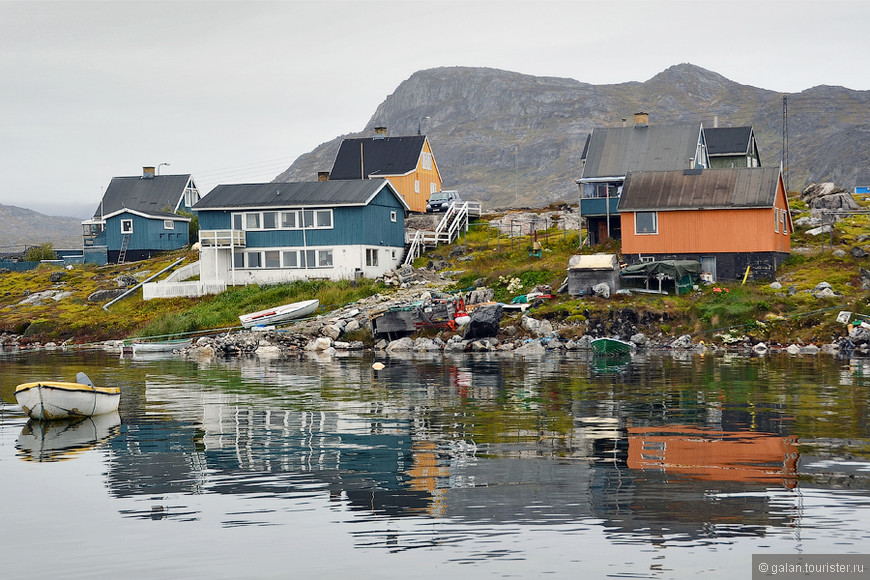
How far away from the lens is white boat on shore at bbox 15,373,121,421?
28.3 m

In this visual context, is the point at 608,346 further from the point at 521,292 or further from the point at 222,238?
the point at 222,238

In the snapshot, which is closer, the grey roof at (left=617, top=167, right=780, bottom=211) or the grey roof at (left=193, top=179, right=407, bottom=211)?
the grey roof at (left=617, top=167, right=780, bottom=211)

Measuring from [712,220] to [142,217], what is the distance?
53.3m

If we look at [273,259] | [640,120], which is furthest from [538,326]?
[640,120]

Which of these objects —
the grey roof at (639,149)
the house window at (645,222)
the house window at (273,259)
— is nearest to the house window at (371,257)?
the house window at (273,259)

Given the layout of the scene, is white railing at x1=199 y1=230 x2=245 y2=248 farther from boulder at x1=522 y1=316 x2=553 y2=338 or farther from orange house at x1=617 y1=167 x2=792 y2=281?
orange house at x1=617 y1=167 x2=792 y2=281

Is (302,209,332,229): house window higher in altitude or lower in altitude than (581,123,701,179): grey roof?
lower

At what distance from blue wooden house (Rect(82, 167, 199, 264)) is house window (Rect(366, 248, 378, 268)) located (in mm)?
25680

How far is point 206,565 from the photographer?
1366 centimetres

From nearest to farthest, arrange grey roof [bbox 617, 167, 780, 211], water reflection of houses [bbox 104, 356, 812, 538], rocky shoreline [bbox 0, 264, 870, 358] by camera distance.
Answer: water reflection of houses [bbox 104, 356, 812, 538] → rocky shoreline [bbox 0, 264, 870, 358] → grey roof [bbox 617, 167, 780, 211]

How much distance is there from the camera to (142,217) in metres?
88.0

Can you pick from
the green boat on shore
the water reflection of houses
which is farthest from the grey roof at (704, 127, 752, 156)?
the water reflection of houses

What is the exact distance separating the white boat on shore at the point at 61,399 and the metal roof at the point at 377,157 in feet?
184

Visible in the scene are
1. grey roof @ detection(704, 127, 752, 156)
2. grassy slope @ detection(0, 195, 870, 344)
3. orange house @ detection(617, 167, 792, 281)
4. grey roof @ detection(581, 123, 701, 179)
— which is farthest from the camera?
grey roof @ detection(704, 127, 752, 156)
